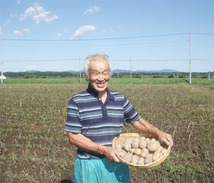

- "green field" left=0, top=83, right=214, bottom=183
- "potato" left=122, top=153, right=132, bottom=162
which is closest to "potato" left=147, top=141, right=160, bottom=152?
"potato" left=122, top=153, right=132, bottom=162

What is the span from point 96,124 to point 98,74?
1.43 ft

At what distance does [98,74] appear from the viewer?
7.07ft

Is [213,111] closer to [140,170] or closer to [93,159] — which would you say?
[140,170]

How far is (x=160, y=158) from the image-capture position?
2.04m

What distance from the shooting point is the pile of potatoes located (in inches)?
82.6

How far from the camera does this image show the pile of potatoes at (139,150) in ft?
6.88

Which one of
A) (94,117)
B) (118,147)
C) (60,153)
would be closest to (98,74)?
(94,117)

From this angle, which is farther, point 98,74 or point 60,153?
point 60,153

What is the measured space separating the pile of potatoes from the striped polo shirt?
130 millimetres

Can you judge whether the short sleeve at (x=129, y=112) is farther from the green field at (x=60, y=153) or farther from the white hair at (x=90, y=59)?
the green field at (x=60, y=153)

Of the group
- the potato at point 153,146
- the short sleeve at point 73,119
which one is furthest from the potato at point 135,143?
the short sleeve at point 73,119

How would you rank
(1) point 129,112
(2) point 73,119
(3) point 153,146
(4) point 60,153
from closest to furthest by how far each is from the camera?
(2) point 73,119, (3) point 153,146, (1) point 129,112, (4) point 60,153

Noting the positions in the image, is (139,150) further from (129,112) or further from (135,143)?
(129,112)

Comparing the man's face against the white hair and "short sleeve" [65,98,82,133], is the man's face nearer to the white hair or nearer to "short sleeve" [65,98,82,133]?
the white hair
